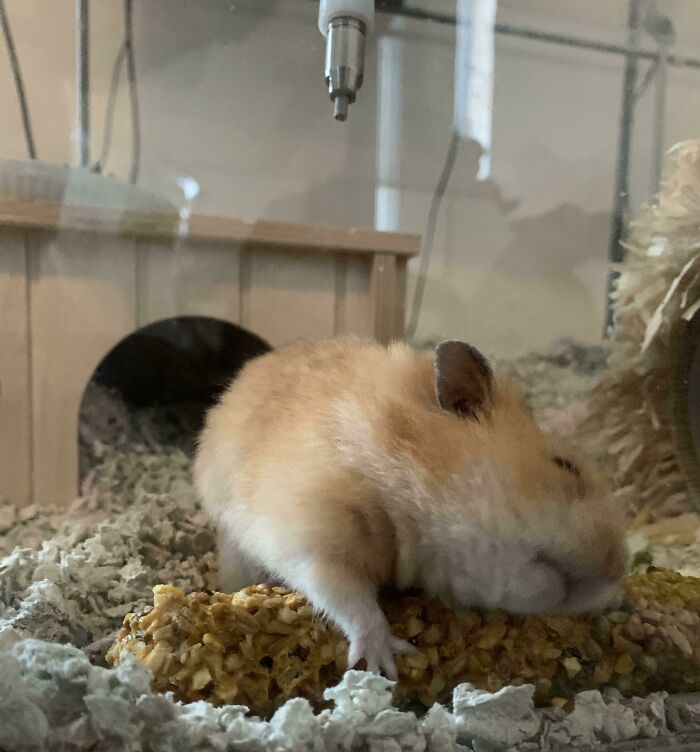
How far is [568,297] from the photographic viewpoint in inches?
104

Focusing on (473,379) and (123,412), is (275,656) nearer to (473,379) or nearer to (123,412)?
(473,379)

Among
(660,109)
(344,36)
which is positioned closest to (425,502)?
(344,36)

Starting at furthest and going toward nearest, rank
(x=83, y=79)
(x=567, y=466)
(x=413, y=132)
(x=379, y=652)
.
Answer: (x=413, y=132)
(x=83, y=79)
(x=567, y=466)
(x=379, y=652)

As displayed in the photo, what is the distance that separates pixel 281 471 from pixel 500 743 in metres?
0.50

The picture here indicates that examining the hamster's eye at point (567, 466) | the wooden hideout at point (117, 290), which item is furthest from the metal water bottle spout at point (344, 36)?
the hamster's eye at point (567, 466)

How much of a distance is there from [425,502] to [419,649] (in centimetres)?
18

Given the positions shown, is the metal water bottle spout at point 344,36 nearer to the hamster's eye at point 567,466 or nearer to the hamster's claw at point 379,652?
the hamster's eye at point 567,466

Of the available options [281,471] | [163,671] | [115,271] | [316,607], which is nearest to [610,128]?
[115,271]

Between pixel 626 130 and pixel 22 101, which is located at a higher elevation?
pixel 626 130

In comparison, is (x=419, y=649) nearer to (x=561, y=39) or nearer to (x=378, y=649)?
(x=378, y=649)

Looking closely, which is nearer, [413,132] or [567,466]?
[567,466]

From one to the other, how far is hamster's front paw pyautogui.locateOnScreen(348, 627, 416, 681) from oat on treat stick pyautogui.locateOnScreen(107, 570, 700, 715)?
12mm

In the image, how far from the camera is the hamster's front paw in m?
0.87

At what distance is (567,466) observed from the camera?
3.25 ft
